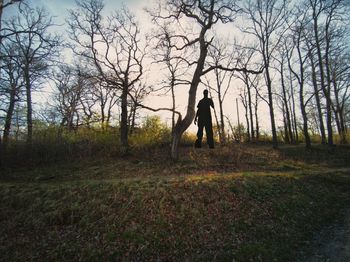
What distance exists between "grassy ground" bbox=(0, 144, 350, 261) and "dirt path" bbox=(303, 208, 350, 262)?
0.75 ft

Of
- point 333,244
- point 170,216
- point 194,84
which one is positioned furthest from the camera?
point 194,84

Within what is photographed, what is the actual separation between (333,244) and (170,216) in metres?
4.53

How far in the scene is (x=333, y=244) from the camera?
5398mm

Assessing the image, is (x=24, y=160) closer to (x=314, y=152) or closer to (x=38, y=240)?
(x=38, y=240)

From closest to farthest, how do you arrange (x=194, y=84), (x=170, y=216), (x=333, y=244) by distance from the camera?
1. (x=333, y=244)
2. (x=170, y=216)
3. (x=194, y=84)

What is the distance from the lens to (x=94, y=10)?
616 inches

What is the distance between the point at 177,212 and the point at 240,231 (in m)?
1.99

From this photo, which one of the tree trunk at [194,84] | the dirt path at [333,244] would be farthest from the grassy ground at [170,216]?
the tree trunk at [194,84]

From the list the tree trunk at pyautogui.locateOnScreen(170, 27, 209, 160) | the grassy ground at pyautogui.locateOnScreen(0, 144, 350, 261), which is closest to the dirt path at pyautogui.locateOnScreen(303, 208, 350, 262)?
the grassy ground at pyautogui.locateOnScreen(0, 144, 350, 261)

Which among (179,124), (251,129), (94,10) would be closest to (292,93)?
(251,129)

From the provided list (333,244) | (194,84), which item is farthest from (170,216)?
(194,84)

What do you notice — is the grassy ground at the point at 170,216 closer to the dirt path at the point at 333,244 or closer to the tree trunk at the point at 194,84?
the dirt path at the point at 333,244

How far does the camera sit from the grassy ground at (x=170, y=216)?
528 centimetres

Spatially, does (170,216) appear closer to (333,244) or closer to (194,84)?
(333,244)
